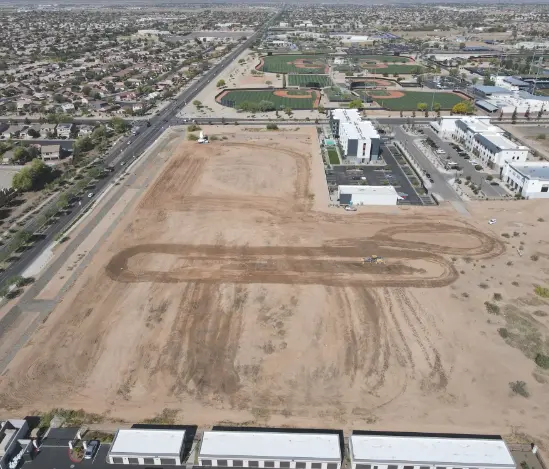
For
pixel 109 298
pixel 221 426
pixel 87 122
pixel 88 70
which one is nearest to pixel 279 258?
pixel 109 298

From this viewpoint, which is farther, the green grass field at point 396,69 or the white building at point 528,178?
the green grass field at point 396,69

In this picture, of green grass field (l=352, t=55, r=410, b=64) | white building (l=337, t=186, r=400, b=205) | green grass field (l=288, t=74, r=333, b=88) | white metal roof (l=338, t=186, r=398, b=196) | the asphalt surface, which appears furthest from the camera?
green grass field (l=352, t=55, r=410, b=64)

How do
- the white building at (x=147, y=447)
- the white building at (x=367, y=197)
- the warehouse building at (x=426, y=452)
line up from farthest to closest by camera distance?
the white building at (x=367, y=197) < the white building at (x=147, y=447) < the warehouse building at (x=426, y=452)

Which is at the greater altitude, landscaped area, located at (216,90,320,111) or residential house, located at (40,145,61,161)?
landscaped area, located at (216,90,320,111)

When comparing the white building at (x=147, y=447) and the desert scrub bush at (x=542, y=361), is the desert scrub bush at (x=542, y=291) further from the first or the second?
the white building at (x=147, y=447)

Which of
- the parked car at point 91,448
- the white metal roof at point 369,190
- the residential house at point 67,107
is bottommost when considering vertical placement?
the parked car at point 91,448

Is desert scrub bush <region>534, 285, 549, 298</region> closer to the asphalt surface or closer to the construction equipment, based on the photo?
the construction equipment

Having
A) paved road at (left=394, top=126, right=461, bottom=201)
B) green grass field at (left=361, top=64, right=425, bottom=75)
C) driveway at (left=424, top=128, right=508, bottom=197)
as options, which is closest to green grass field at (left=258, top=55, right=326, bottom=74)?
green grass field at (left=361, top=64, right=425, bottom=75)

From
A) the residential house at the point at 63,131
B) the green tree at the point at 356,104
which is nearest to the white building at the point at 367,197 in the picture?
the green tree at the point at 356,104
